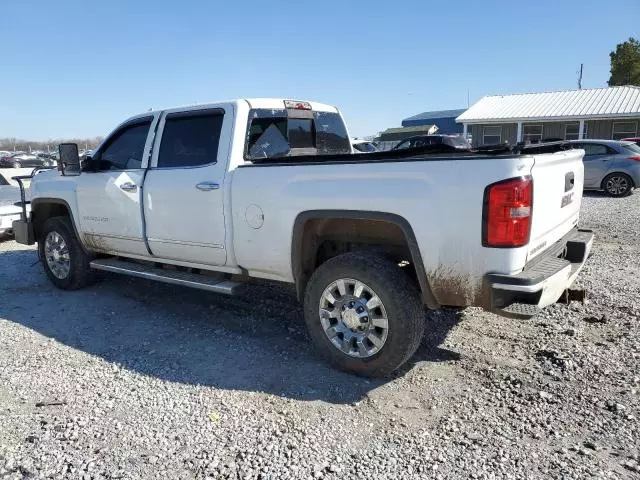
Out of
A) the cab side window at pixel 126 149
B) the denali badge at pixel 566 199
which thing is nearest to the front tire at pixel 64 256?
the cab side window at pixel 126 149

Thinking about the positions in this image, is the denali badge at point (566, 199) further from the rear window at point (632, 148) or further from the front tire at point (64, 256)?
the rear window at point (632, 148)

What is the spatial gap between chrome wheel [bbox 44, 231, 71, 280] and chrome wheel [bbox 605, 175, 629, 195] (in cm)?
1308

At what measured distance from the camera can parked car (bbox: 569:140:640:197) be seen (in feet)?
43.1

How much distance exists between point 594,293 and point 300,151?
11.3 feet

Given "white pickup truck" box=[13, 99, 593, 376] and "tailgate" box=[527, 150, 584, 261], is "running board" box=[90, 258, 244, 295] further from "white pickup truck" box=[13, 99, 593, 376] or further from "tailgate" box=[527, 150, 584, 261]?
"tailgate" box=[527, 150, 584, 261]

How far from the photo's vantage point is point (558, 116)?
27.8 metres

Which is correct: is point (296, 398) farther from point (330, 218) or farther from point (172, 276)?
point (172, 276)

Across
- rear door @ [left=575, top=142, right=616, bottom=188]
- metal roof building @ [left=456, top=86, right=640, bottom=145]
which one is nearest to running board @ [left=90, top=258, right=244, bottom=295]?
rear door @ [left=575, top=142, right=616, bottom=188]

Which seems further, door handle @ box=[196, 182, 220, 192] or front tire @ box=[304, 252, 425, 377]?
door handle @ box=[196, 182, 220, 192]

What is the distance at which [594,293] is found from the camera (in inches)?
213

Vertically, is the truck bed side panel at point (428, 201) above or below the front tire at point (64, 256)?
above

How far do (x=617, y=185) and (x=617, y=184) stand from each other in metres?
0.03

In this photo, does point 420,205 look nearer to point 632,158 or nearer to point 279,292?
point 279,292

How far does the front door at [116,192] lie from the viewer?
5125 mm
